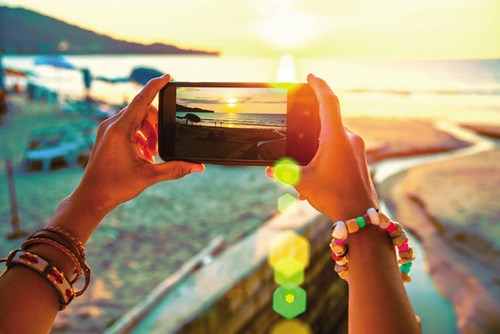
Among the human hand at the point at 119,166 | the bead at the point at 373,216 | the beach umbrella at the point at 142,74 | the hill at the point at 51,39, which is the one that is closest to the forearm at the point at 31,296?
the human hand at the point at 119,166

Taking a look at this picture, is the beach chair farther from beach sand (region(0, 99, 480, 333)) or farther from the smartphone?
the smartphone

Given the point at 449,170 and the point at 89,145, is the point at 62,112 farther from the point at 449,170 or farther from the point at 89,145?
the point at 449,170

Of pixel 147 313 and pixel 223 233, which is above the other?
pixel 147 313

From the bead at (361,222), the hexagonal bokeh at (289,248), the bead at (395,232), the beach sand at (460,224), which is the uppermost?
the bead at (361,222)

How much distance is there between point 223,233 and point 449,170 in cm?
968

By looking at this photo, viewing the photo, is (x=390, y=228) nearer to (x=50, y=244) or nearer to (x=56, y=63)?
(x=50, y=244)

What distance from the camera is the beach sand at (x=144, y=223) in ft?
14.9

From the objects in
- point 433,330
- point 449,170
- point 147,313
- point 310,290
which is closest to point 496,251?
point 433,330

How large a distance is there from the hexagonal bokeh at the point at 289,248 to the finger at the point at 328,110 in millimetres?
2485

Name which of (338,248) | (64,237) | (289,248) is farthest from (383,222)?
(289,248)

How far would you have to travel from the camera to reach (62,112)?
21.4m

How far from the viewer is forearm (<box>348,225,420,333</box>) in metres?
0.86

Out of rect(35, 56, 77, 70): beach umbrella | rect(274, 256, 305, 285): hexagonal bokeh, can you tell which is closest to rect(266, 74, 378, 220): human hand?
rect(274, 256, 305, 285): hexagonal bokeh

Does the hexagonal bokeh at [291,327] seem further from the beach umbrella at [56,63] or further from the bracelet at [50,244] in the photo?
the beach umbrella at [56,63]
